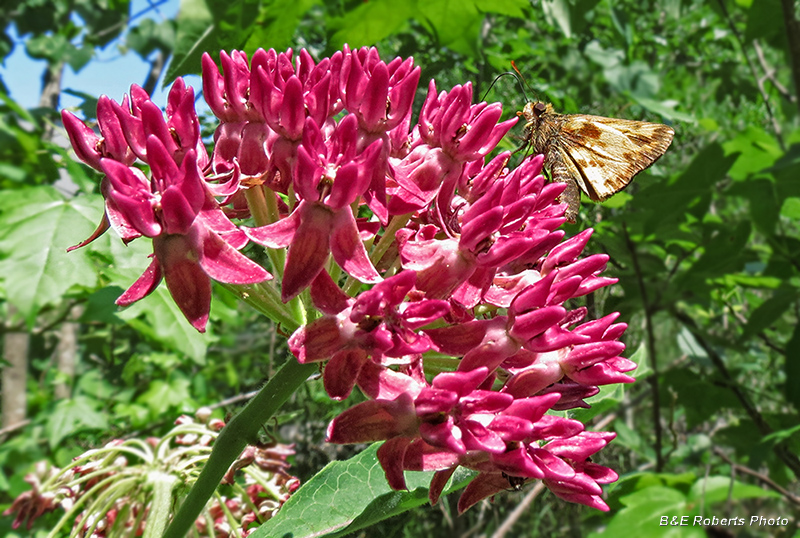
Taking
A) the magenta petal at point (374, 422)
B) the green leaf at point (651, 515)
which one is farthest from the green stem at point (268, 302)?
the green leaf at point (651, 515)

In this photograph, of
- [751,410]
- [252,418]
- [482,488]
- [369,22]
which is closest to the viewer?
[252,418]

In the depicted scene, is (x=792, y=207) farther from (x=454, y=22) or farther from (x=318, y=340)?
(x=318, y=340)

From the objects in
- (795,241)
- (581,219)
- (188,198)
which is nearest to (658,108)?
(581,219)

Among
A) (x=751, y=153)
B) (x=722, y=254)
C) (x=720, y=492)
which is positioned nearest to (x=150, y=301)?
(x=720, y=492)

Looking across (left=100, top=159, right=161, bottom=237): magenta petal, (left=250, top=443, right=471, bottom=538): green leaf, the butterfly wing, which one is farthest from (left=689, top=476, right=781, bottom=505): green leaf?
(left=100, top=159, right=161, bottom=237): magenta petal

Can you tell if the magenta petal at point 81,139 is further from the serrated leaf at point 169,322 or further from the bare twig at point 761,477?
the bare twig at point 761,477

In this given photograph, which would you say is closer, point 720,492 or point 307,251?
point 307,251

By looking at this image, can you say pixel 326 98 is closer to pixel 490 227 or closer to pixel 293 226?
pixel 293 226
